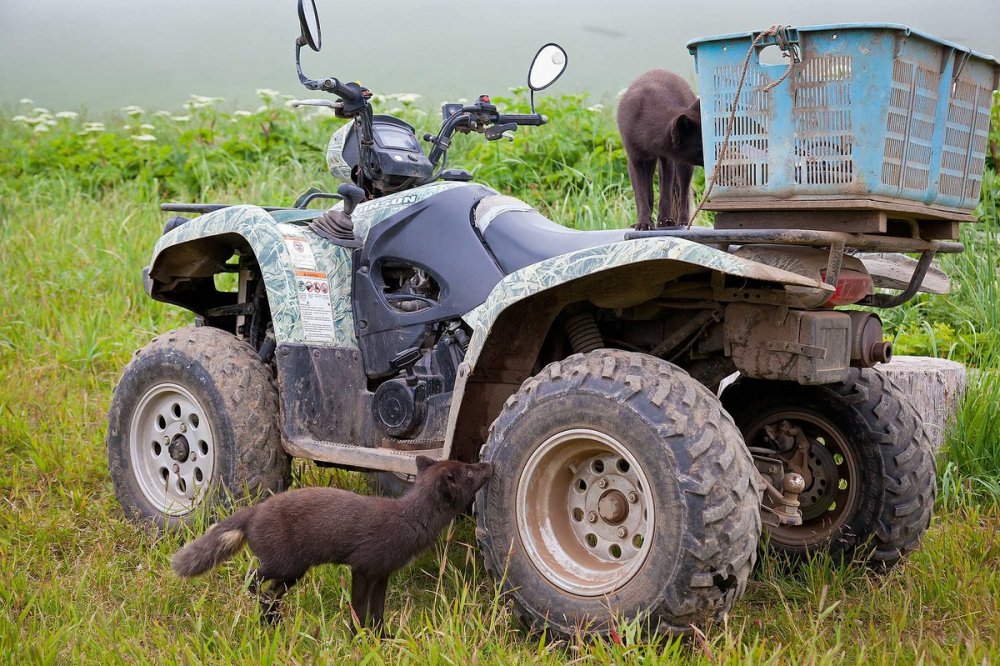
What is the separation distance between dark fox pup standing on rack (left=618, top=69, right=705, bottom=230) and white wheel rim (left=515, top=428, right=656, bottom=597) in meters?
1.09

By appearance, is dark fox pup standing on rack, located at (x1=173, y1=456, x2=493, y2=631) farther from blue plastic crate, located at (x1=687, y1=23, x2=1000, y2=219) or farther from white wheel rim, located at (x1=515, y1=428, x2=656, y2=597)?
blue plastic crate, located at (x1=687, y1=23, x2=1000, y2=219)

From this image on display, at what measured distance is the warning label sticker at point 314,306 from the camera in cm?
417

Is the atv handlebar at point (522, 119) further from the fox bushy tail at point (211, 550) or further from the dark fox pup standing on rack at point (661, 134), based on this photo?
the fox bushy tail at point (211, 550)

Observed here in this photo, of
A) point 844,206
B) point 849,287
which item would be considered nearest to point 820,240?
point 844,206

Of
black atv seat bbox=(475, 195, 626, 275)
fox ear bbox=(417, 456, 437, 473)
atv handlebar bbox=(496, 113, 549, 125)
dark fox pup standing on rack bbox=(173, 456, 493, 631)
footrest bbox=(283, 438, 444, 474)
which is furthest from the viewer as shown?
atv handlebar bbox=(496, 113, 549, 125)

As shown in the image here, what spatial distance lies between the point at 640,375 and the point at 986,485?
8.27 ft

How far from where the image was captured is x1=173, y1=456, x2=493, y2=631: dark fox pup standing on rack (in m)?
3.38

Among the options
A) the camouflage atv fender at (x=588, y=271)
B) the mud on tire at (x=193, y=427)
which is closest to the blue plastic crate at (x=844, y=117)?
the camouflage atv fender at (x=588, y=271)

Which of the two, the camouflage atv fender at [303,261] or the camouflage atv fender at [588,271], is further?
the camouflage atv fender at [303,261]

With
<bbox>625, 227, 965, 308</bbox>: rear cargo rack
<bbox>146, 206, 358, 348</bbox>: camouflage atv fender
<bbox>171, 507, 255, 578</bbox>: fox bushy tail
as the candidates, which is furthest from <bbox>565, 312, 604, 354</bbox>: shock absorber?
<bbox>171, 507, 255, 578</bbox>: fox bushy tail

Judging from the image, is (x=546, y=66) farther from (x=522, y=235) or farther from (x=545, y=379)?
(x=545, y=379)

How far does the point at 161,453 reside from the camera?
4555 mm

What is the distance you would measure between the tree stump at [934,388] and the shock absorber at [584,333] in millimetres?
1884

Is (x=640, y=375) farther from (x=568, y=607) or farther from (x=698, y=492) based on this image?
(x=568, y=607)
